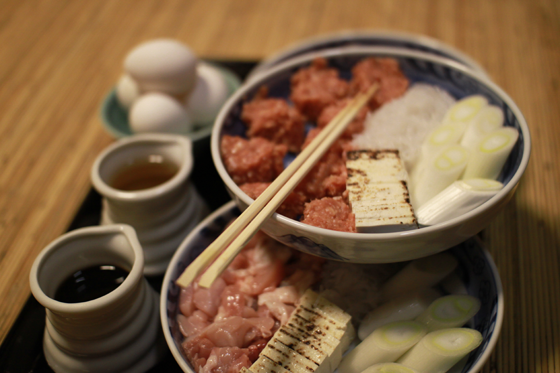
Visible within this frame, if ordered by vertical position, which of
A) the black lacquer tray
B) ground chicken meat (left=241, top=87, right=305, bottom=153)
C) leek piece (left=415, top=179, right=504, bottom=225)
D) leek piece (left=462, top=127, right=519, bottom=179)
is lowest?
the black lacquer tray

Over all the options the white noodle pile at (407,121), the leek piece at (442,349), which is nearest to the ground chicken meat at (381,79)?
the white noodle pile at (407,121)

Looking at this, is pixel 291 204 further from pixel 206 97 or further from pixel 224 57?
pixel 224 57

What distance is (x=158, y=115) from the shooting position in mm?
1846

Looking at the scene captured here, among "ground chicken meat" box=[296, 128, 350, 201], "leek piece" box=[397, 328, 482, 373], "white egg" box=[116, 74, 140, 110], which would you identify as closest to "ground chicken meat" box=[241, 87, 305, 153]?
"ground chicken meat" box=[296, 128, 350, 201]

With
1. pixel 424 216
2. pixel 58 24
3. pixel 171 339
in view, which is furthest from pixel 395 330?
pixel 58 24

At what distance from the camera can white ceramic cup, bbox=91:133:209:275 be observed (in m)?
1.47

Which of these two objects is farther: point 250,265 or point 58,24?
point 58,24

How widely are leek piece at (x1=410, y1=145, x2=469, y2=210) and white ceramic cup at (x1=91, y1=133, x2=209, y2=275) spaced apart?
2.68 feet

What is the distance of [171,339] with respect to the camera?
119 centimetres

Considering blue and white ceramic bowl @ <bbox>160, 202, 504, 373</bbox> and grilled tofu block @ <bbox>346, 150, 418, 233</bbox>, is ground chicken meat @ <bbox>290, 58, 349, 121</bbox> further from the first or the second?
blue and white ceramic bowl @ <bbox>160, 202, 504, 373</bbox>

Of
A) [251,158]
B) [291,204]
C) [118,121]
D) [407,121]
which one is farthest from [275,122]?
[118,121]

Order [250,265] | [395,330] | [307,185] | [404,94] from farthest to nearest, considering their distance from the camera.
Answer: [404,94]
[250,265]
[307,185]
[395,330]

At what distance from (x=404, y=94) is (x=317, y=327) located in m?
1.01

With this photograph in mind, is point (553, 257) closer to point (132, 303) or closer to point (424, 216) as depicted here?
point (424, 216)
